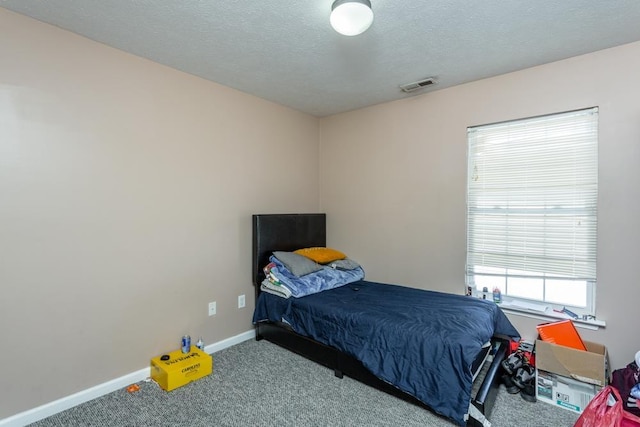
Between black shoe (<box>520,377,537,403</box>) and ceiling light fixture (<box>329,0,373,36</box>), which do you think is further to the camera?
black shoe (<box>520,377,537,403</box>)

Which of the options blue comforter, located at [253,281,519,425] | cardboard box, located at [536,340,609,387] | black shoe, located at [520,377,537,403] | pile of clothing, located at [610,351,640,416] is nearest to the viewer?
pile of clothing, located at [610,351,640,416]

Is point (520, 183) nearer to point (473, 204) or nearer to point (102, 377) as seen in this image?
point (473, 204)

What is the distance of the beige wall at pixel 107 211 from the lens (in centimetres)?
196

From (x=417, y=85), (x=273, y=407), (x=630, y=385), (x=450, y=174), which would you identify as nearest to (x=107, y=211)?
(x=273, y=407)

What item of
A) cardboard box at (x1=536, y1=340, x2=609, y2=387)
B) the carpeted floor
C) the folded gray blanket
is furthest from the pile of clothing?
the folded gray blanket

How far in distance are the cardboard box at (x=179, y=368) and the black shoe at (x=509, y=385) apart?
2252 millimetres

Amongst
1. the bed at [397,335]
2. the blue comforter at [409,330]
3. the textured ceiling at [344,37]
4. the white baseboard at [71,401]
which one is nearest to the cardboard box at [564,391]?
the bed at [397,335]

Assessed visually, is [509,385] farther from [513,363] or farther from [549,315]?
[549,315]

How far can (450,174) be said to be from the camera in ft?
Result: 10.00

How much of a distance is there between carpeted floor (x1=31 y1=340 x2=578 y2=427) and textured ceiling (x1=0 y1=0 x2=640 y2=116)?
8.13ft

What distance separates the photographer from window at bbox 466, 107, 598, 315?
2.44 metres

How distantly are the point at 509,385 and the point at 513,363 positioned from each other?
0.16 m

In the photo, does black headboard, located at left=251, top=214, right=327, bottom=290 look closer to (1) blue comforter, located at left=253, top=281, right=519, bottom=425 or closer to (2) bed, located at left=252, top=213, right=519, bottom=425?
(2) bed, located at left=252, top=213, right=519, bottom=425

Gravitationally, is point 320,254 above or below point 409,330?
above
